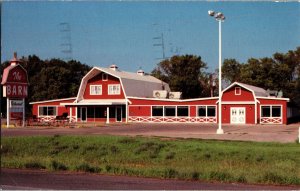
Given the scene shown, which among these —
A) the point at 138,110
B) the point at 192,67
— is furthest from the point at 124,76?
the point at 192,67

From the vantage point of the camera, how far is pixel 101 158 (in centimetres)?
1858

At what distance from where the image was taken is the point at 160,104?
167ft

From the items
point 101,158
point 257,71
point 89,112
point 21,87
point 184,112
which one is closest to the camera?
point 101,158

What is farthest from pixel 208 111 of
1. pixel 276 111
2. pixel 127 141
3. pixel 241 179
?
pixel 241 179

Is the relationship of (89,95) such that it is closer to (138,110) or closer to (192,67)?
(138,110)

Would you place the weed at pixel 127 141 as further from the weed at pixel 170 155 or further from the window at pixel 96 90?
the window at pixel 96 90

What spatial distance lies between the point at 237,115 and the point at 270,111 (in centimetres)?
321

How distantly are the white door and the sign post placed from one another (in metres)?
26.5

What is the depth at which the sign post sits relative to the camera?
19047 millimetres

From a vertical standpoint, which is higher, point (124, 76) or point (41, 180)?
point (124, 76)

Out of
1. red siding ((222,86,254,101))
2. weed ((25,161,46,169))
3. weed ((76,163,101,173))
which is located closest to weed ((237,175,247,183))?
weed ((76,163,101,173))

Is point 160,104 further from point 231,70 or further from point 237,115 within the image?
point 231,70

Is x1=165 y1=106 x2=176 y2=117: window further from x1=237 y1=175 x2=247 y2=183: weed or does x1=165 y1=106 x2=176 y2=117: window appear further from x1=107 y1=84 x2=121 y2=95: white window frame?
x1=237 y1=175 x2=247 y2=183: weed

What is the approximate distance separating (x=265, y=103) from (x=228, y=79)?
10.9 metres
